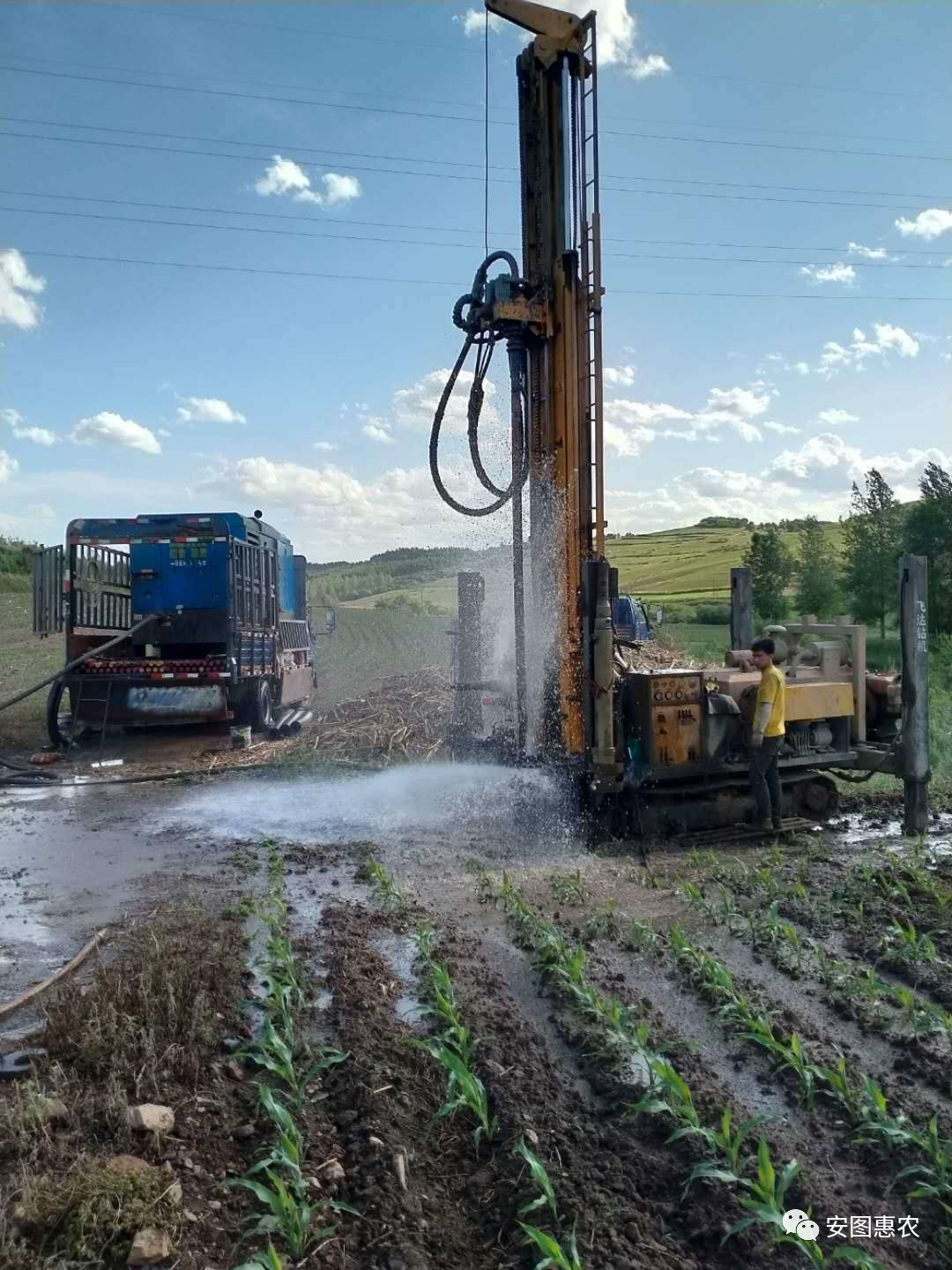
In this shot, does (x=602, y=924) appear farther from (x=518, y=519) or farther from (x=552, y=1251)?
(x=518, y=519)

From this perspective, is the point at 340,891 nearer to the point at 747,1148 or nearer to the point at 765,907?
the point at 765,907

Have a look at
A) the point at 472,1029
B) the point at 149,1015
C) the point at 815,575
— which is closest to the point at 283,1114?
the point at 149,1015

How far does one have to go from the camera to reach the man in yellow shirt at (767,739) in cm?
880

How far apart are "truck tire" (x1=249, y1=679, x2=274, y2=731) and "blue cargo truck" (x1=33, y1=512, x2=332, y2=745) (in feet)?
0.05

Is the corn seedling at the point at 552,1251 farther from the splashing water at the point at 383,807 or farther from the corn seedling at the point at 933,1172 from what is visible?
the splashing water at the point at 383,807

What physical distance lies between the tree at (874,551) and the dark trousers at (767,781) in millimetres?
35127

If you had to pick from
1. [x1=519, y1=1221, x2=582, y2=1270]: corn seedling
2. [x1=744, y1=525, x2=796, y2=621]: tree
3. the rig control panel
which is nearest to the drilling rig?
the rig control panel

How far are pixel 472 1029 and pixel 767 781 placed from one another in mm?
5157

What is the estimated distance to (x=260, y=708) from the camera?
15375 mm

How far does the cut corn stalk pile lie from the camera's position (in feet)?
45.1

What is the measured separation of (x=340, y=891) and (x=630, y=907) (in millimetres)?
2195

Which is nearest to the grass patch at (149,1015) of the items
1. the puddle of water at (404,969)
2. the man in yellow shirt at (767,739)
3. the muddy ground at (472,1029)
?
the muddy ground at (472,1029)

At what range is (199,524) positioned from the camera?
585 inches

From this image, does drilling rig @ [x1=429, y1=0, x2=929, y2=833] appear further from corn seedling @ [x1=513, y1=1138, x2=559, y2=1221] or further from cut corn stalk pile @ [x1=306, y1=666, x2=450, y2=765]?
corn seedling @ [x1=513, y1=1138, x2=559, y2=1221]
